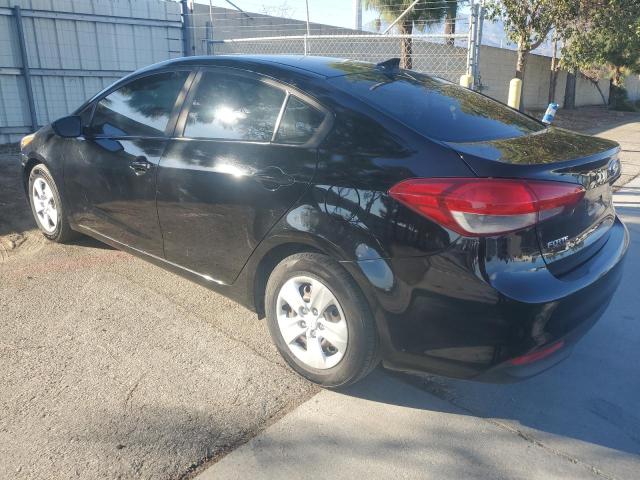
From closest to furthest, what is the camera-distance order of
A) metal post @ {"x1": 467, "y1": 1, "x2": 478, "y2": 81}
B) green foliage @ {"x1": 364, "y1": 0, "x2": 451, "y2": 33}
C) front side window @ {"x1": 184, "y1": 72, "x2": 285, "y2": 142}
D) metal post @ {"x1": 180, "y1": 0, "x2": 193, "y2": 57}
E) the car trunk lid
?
1. the car trunk lid
2. front side window @ {"x1": 184, "y1": 72, "x2": 285, "y2": 142}
3. metal post @ {"x1": 467, "y1": 1, "x2": 478, "y2": 81}
4. metal post @ {"x1": 180, "y1": 0, "x2": 193, "y2": 57}
5. green foliage @ {"x1": 364, "y1": 0, "x2": 451, "y2": 33}

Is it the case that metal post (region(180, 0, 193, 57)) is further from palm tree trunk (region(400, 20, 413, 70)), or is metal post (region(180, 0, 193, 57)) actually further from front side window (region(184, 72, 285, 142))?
front side window (region(184, 72, 285, 142))

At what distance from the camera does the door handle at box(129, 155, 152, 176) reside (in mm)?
3662

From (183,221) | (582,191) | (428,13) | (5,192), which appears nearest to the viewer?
(582,191)

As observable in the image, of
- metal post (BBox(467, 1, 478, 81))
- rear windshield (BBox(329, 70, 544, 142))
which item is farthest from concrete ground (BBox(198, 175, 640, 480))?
metal post (BBox(467, 1, 478, 81))

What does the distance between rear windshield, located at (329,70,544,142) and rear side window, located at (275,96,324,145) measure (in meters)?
0.22

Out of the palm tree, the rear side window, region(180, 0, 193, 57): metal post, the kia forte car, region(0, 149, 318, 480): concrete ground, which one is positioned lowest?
region(0, 149, 318, 480): concrete ground

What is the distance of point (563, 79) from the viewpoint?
27703mm

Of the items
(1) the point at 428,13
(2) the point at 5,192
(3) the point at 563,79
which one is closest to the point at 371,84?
(2) the point at 5,192

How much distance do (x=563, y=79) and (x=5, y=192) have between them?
27203 mm

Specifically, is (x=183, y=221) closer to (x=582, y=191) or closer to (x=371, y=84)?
(x=371, y=84)

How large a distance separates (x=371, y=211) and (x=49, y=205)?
3461 mm

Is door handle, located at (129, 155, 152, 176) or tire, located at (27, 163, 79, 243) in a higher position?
door handle, located at (129, 155, 152, 176)

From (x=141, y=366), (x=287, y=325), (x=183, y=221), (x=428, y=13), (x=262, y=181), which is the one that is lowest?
(x=141, y=366)

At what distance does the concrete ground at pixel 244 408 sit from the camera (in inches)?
97.6
